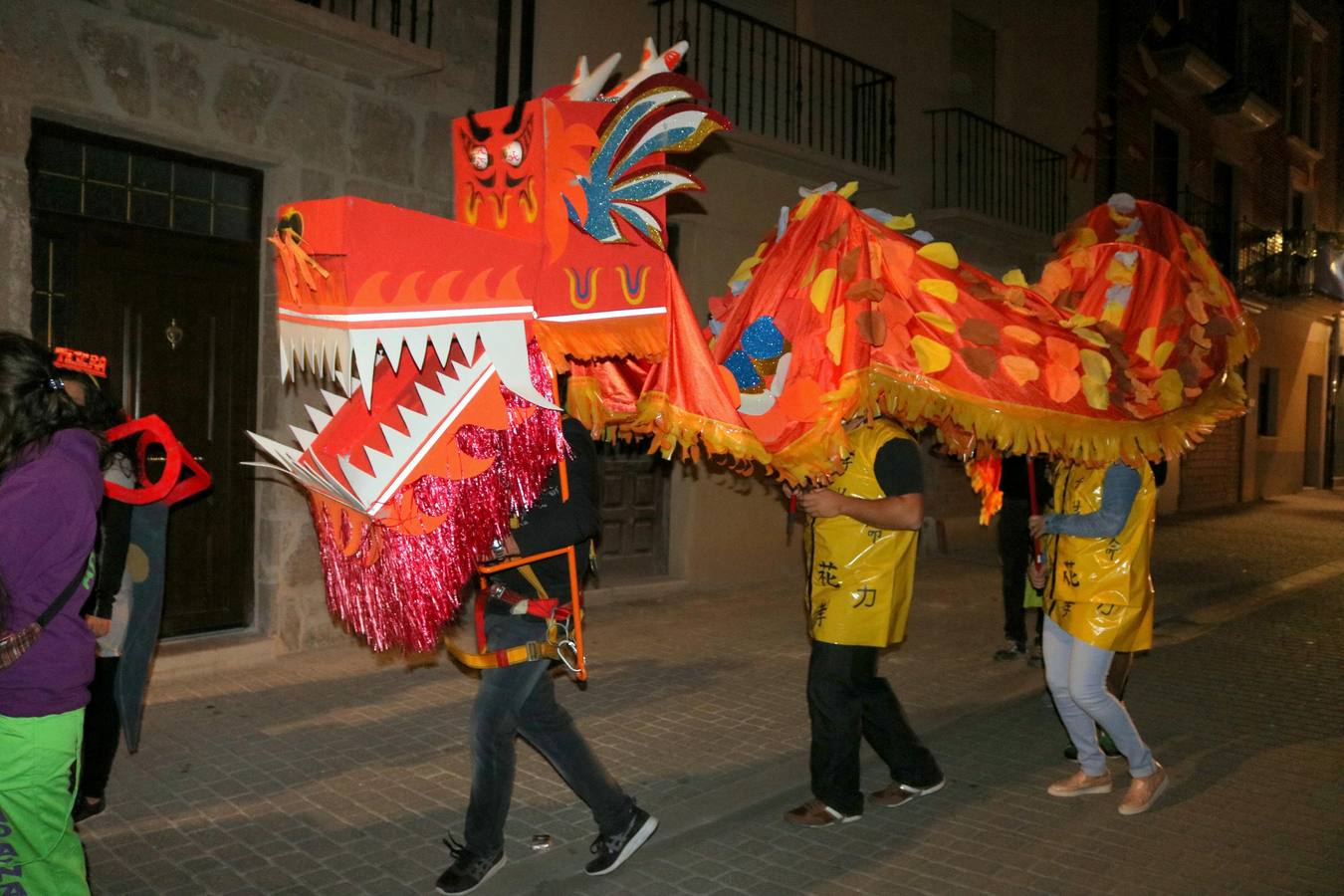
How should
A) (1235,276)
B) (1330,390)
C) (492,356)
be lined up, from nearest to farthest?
(492,356), (1235,276), (1330,390)

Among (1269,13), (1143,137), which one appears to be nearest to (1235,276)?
(1143,137)

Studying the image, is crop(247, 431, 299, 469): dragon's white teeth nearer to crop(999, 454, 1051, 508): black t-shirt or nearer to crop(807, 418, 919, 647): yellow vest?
crop(807, 418, 919, 647): yellow vest

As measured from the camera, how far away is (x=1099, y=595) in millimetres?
4387

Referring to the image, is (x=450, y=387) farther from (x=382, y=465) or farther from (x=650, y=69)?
(x=650, y=69)

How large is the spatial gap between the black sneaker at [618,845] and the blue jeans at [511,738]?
122mm

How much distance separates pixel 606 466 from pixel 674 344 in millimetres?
6248

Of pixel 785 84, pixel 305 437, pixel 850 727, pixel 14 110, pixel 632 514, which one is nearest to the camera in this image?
pixel 305 437

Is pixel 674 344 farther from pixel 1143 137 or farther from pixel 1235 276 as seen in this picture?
pixel 1235 276

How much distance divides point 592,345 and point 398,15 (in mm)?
5028

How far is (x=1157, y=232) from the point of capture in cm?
491

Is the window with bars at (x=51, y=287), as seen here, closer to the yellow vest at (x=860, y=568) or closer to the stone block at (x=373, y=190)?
the stone block at (x=373, y=190)

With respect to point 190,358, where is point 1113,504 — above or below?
below

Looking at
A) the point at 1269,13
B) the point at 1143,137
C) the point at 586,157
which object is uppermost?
the point at 1269,13

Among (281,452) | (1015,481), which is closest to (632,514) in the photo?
(1015,481)
